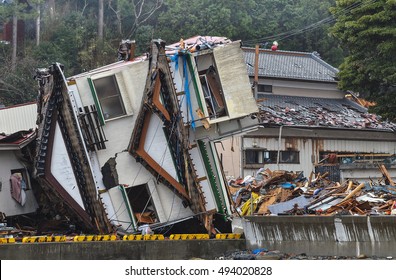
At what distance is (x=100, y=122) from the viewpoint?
23.7 metres

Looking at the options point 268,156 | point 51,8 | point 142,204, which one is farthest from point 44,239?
point 51,8

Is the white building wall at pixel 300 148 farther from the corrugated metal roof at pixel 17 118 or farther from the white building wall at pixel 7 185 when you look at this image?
the white building wall at pixel 7 185

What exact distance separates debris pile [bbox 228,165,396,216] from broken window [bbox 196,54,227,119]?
3377 millimetres

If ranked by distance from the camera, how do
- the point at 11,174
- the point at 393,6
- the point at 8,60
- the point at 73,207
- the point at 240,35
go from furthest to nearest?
the point at 240,35 → the point at 8,60 → the point at 393,6 → the point at 11,174 → the point at 73,207

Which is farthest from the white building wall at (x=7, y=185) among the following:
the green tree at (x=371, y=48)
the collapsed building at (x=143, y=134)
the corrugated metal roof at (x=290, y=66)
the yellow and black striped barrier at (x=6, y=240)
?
the corrugated metal roof at (x=290, y=66)

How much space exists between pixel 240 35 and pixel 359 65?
29345 millimetres

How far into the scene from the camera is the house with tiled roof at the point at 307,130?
139 feet

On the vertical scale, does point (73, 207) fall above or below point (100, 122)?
below

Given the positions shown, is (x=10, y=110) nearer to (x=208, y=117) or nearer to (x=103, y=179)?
Result: (x=103, y=179)

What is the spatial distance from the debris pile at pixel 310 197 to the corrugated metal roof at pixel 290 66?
784 inches

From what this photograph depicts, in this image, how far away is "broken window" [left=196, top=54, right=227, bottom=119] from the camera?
24359 mm

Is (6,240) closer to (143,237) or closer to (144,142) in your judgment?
(143,237)

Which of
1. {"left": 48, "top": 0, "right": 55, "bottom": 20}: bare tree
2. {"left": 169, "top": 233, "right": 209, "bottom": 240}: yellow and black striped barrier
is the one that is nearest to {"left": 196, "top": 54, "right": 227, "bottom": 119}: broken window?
{"left": 169, "top": 233, "right": 209, "bottom": 240}: yellow and black striped barrier

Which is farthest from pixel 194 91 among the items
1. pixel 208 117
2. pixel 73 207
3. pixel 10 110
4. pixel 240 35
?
pixel 240 35
